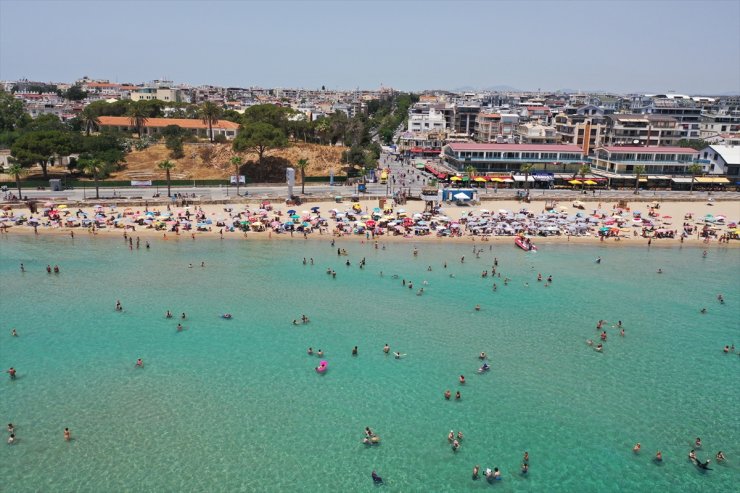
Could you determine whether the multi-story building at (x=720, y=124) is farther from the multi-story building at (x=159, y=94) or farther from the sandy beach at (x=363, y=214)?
the multi-story building at (x=159, y=94)

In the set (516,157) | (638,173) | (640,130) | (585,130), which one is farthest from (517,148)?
(640,130)

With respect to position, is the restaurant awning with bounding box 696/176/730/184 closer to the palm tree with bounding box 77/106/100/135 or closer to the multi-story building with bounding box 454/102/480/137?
the multi-story building with bounding box 454/102/480/137

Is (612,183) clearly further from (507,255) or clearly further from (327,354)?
(327,354)

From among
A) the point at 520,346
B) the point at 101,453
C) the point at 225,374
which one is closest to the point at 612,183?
the point at 520,346

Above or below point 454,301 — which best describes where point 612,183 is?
above

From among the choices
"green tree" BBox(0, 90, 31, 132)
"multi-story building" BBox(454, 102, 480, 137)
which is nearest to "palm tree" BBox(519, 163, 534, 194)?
"multi-story building" BBox(454, 102, 480, 137)
